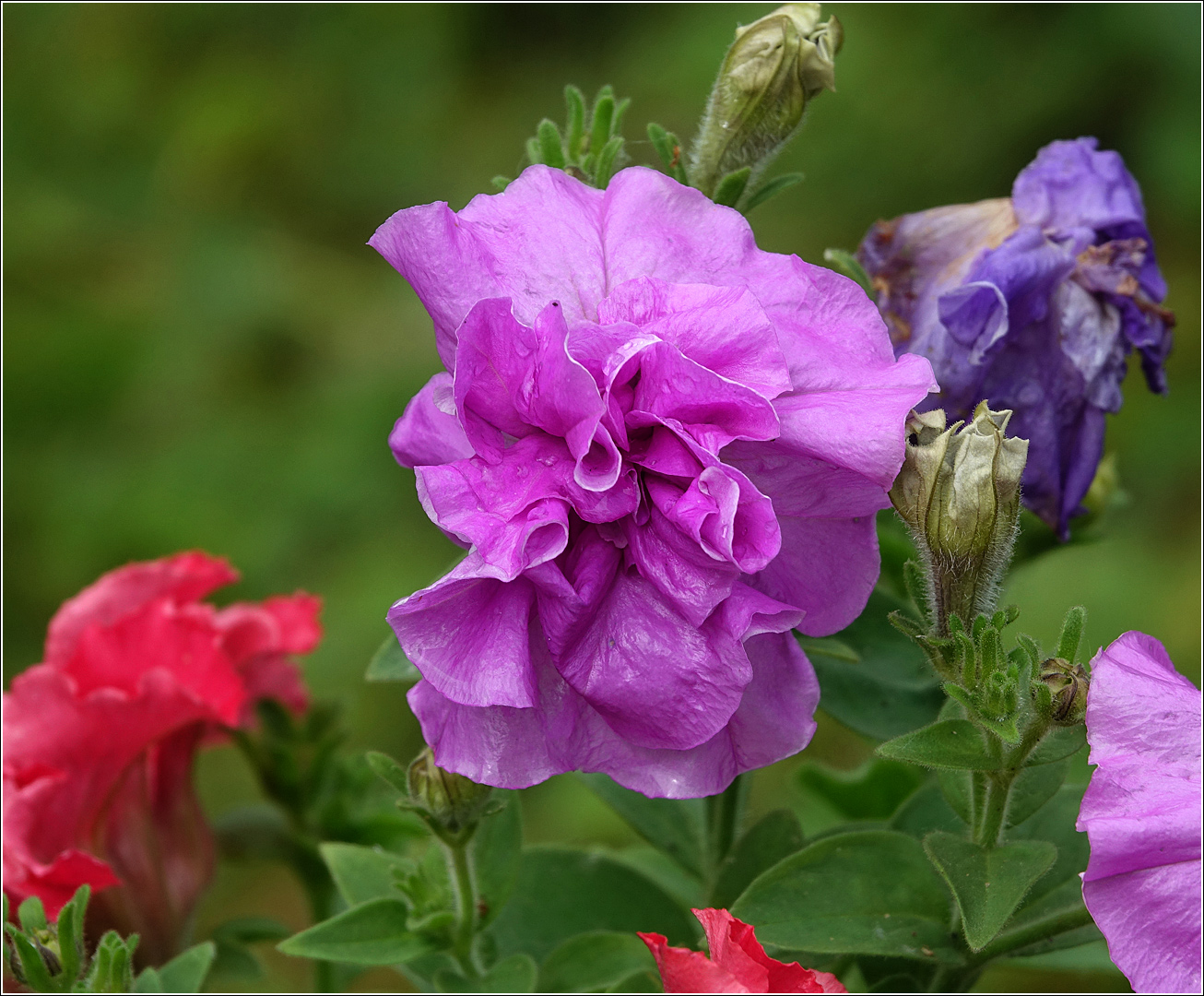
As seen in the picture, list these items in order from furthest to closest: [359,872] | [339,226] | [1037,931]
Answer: [339,226]
[359,872]
[1037,931]

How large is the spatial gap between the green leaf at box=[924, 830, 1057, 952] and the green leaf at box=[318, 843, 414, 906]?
287 mm

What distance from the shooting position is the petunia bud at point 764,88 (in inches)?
22.4

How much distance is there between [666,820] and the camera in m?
0.71

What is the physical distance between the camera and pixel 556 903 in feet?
2.38

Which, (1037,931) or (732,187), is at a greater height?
(732,187)

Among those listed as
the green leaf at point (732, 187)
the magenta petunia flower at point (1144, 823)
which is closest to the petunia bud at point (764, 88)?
the green leaf at point (732, 187)

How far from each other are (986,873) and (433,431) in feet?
0.90

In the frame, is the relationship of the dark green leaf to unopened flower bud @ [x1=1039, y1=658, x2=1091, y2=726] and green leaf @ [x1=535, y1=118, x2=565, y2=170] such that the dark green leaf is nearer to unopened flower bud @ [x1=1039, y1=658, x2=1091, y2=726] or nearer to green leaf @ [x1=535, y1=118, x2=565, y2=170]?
unopened flower bud @ [x1=1039, y1=658, x2=1091, y2=726]

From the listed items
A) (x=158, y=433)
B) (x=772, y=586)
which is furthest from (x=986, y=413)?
(x=158, y=433)

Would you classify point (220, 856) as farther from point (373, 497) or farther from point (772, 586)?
point (373, 497)

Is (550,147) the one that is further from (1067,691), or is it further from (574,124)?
(1067,691)

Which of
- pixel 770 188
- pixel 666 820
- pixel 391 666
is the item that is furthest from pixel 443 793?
pixel 770 188

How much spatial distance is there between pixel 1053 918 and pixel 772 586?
19cm

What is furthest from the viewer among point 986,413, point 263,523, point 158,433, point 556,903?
point 158,433
